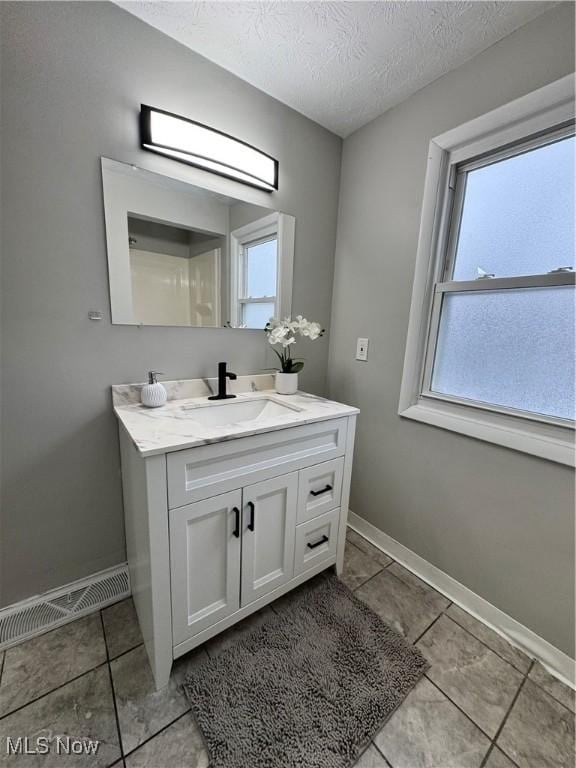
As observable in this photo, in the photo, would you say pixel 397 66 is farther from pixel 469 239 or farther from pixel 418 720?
pixel 418 720

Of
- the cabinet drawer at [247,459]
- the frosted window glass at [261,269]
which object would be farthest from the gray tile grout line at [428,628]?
the frosted window glass at [261,269]

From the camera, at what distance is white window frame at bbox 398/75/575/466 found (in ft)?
3.42

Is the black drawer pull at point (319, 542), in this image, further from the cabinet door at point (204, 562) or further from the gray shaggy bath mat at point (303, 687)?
the cabinet door at point (204, 562)

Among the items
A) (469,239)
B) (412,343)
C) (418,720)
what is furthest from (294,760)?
(469,239)

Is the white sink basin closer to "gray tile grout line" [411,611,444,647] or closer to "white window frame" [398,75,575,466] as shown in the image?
"white window frame" [398,75,575,466]

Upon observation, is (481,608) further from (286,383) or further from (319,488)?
(286,383)

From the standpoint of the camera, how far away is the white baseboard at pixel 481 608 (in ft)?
3.57

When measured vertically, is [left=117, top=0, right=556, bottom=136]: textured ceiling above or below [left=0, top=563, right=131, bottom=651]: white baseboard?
above

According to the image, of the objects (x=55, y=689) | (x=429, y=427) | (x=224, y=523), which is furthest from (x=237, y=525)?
(x=429, y=427)

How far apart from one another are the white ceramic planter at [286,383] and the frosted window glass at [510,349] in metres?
0.70

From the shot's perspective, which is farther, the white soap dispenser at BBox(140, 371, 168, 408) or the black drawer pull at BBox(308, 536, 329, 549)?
the black drawer pull at BBox(308, 536, 329, 549)

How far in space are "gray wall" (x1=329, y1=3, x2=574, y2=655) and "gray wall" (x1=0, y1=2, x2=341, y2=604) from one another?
2.23ft

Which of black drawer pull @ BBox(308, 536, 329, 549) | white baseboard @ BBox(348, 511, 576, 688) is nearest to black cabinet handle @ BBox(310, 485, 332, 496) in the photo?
black drawer pull @ BBox(308, 536, 329, 549)

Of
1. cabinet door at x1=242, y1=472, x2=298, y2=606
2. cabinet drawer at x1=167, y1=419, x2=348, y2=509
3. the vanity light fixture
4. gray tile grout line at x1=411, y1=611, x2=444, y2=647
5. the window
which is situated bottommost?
gray tile grout line at x1=411, y1=611, x2=444, y2=647
